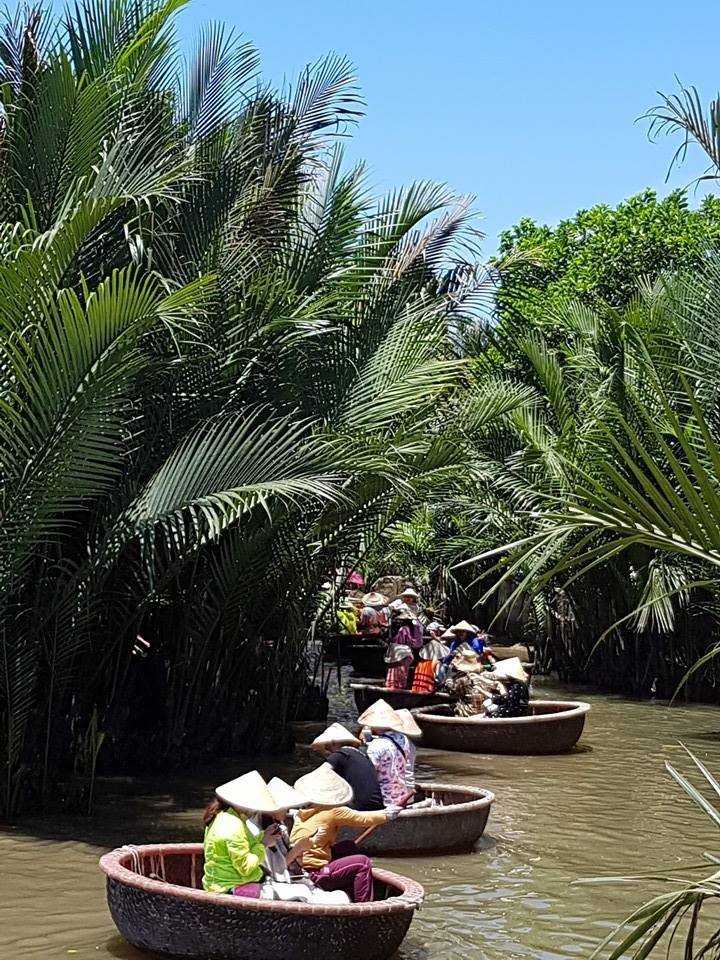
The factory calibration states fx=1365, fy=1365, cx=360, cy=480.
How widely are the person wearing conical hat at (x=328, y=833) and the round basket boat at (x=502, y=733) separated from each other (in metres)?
6.87

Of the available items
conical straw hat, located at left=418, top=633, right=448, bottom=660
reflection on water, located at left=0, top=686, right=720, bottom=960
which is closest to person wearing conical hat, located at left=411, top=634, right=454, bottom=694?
conical straw hat, located at left=418, top=633, right=448, bottom=660

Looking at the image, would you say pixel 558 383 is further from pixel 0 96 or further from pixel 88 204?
pixel 88 204

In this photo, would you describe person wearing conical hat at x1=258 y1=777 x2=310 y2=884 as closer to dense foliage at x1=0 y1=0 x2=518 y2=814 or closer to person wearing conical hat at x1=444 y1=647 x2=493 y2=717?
dense foliage at x1=0 y1=0 x2=518 y2=814

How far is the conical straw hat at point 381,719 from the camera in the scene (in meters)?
9.41

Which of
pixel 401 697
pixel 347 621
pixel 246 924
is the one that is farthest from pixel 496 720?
pixel 347 621

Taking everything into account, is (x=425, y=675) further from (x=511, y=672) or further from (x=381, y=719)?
(x=381, y=719)

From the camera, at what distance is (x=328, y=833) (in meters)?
7.52

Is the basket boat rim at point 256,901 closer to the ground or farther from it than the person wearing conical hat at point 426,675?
closer to the ground

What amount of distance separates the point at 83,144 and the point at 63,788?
5.19 metres

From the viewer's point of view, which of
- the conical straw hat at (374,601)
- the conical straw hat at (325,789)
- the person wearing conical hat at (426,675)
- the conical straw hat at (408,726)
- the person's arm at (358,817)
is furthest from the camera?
the conical straw hat at (374,601)

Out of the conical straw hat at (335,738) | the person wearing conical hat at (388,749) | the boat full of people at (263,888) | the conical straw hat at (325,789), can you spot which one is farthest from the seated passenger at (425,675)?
the boat full of people at (263,888)

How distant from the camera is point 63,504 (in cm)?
1014

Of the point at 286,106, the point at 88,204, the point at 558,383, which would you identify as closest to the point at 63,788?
the point at 88,204

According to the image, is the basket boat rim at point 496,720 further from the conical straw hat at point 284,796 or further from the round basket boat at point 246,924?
the conical straw hat at point 284,796
